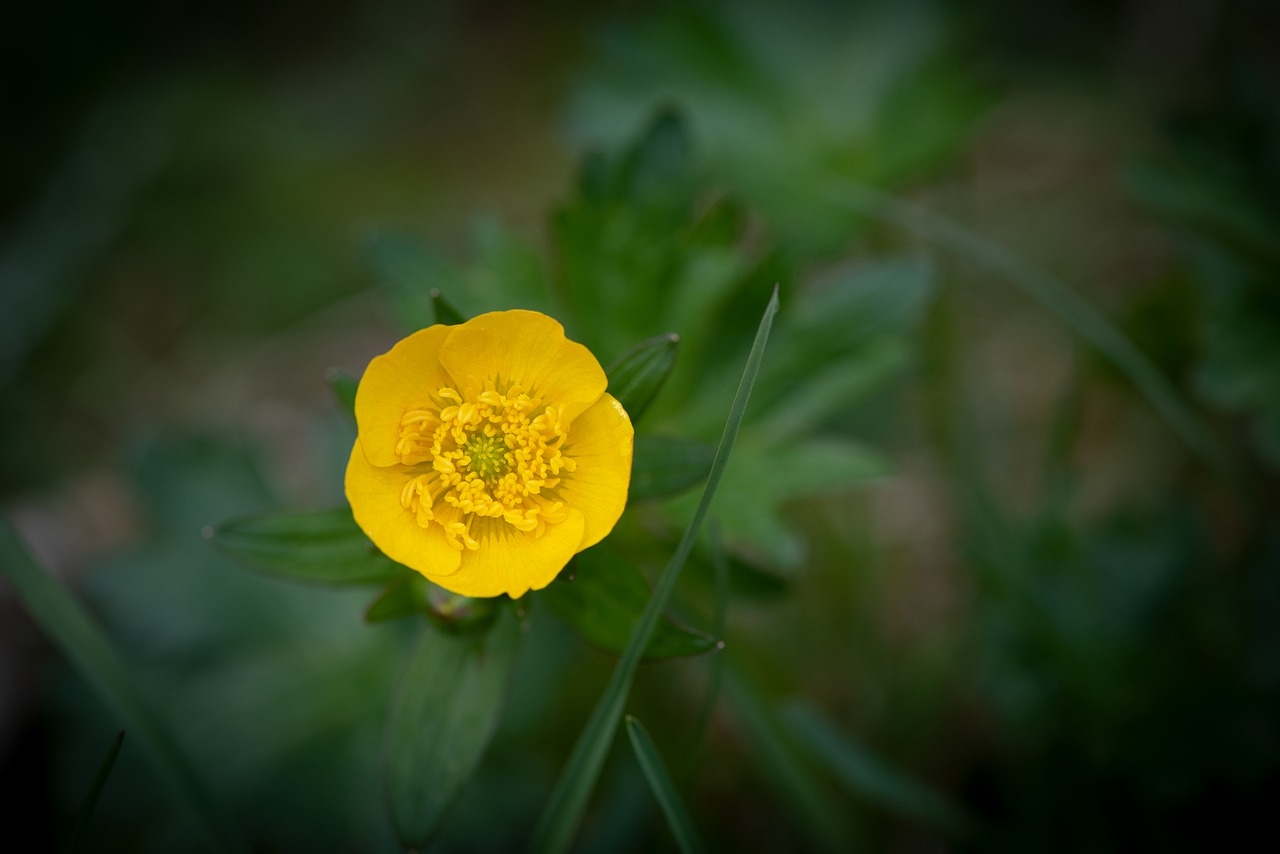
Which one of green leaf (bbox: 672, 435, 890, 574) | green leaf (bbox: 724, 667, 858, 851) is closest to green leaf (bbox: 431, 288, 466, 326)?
green leaf (bbox: 672, 435, 890, 574)

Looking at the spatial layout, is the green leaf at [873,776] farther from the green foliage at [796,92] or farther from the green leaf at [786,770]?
the green foliage at [796,92]

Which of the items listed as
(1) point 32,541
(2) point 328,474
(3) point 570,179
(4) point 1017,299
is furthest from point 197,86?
(4) point 1017,299

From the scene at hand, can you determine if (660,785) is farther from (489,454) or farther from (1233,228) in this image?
(1233,228)

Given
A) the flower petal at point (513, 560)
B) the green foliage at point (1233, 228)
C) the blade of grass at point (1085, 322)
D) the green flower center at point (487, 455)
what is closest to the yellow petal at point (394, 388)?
the green flower center at point (487, 455)

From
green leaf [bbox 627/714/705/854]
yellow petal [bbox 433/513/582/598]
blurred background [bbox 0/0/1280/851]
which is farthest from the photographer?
blurred background [bbox 0/0/1280/851]

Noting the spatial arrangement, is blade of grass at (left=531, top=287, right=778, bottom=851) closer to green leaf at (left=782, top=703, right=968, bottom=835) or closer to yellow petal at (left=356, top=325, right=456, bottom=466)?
yellow petal at (left=356, top=325, right=456, bottom=466)
